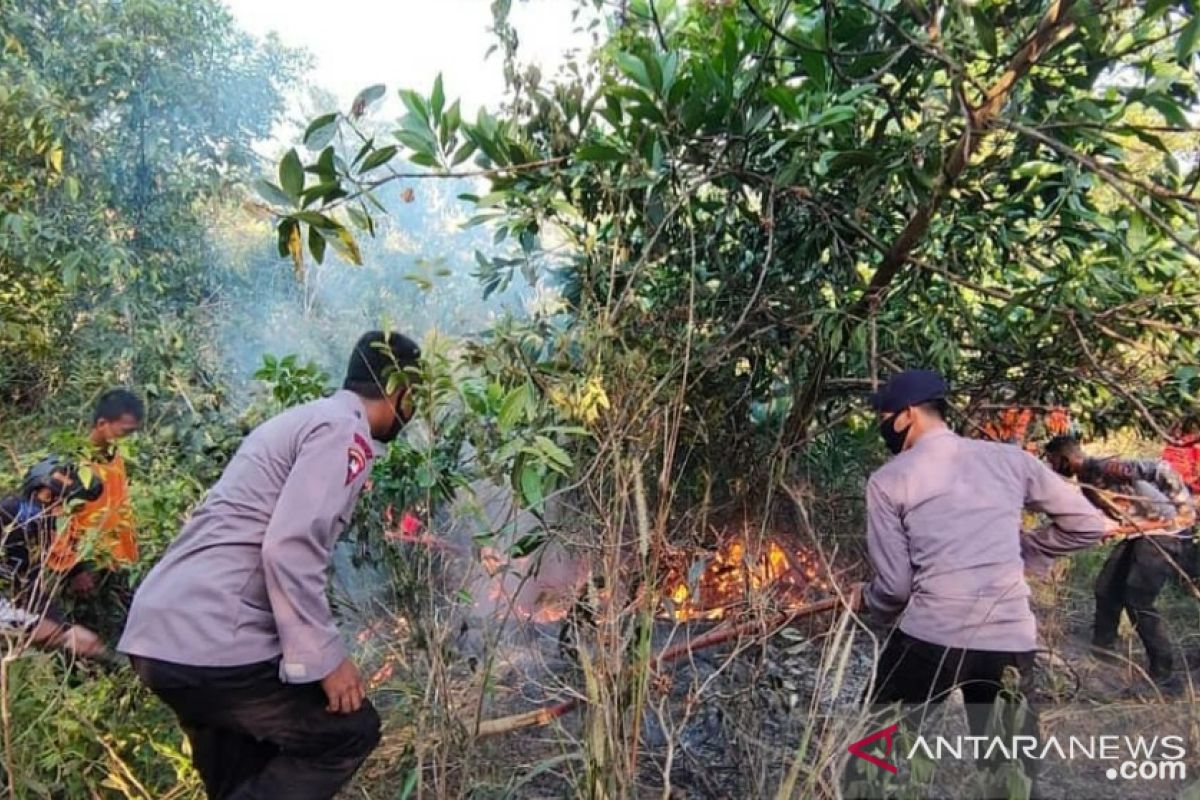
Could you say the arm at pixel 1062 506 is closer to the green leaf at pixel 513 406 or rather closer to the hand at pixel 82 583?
the green leaf at pixel 513 406

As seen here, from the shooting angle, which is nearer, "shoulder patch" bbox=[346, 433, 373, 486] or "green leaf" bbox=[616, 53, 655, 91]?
"shoulder patch" bbox=[346, 433, 373, 486]

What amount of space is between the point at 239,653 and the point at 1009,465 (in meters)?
2.33

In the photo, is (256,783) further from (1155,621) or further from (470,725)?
(1155,621)

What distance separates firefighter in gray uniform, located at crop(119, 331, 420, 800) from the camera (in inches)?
76.2

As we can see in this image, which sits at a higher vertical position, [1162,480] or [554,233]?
[554,233]

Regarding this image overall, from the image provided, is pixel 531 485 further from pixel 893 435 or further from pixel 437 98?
pixel 893 435

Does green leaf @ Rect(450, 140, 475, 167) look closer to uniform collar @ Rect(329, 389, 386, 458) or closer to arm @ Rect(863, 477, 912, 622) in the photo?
uniform collar @ Rect(329, 389, 386, 458)

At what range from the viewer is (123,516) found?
2.90 m

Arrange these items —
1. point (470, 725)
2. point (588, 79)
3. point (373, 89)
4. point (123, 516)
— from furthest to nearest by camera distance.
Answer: point (123, 516) → point (588, 79) → point (470, 725) → point (373, 89)

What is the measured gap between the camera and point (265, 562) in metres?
1.90

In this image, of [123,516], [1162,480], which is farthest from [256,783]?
[1162,480]

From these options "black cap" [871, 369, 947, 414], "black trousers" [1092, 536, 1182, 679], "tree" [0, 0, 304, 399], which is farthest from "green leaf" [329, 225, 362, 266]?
"black trousers" [1092, 536, 1182, 679]

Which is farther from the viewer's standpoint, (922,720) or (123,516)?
(123,516)

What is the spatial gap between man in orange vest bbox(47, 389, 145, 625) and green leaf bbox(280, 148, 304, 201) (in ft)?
4.52
